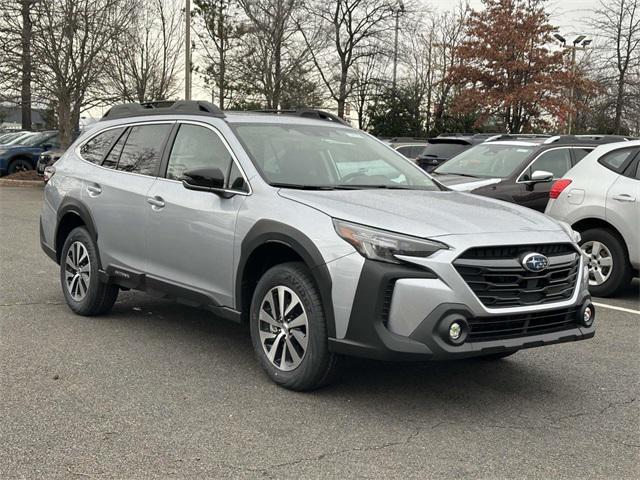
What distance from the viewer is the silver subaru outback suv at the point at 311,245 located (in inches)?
152

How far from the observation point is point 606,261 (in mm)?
7648

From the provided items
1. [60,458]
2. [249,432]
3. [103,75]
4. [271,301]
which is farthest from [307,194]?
[103,75]

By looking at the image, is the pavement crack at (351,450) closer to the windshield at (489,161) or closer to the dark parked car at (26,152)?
the windshield at (489,161)

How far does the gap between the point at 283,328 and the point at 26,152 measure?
2163 cm

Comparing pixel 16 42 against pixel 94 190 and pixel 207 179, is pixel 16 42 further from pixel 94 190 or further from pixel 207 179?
pixel 207 179

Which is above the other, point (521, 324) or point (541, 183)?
point (541, 183)

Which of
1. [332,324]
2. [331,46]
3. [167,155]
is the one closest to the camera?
[332,324]

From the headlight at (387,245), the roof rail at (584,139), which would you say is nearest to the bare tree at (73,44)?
the roof rail at (584,139)

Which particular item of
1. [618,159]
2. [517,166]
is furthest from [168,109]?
[517,166]

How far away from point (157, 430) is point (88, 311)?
266cm

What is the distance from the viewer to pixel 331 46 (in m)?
30.3

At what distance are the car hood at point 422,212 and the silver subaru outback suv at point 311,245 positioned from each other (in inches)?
0.5

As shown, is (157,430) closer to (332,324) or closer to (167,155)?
(332,324)

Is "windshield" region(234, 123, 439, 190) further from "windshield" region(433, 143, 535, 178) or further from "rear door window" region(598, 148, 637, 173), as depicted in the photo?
"windshield" region(433, 143, 535, 178)
